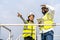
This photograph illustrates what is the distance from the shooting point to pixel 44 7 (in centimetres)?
1096

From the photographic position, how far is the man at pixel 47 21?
1064 centimetres

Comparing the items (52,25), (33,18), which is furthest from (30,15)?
(52,25)

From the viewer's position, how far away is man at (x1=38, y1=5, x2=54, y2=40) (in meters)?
10.6

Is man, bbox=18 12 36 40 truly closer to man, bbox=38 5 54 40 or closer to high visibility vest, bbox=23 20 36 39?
high visibility vest, bbox=23 20 36 39

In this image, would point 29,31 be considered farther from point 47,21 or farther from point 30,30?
point 47,21

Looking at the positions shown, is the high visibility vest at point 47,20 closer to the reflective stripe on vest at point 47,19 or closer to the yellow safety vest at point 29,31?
the reflective stripe on vest at point 47,19

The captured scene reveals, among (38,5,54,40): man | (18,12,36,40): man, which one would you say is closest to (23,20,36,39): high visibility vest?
(18,12,36,40): man

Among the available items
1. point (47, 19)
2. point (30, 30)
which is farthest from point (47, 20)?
point (30, 30)

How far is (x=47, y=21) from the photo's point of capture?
35.5 ft

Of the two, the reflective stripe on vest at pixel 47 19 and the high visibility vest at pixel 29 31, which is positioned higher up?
the reflective stripe on vest at pixel 47 19

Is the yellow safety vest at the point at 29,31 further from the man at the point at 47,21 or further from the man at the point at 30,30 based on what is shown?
the man at the point at 47,21

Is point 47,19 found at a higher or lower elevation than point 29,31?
higher

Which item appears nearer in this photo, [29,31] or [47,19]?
[29,31]

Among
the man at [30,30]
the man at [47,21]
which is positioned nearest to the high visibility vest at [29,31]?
the man at [30,30]
